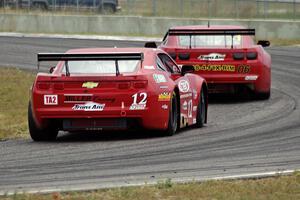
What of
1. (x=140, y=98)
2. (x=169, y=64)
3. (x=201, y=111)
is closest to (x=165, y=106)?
(x=140, y=98)

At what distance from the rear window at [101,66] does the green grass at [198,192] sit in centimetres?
460

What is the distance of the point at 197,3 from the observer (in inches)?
1815

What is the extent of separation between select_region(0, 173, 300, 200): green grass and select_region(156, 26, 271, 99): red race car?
10019mm

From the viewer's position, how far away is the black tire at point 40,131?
1299 centimetres

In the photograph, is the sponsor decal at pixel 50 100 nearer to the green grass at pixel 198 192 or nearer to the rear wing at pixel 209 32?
the green grass at pixel 198 192

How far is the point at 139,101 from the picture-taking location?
41.8 feet

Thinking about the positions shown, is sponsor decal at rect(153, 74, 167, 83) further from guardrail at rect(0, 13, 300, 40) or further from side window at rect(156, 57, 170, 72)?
guardrail at rect(0, 13, 300, 40)

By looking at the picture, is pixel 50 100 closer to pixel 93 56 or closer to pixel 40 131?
pixel 40 131

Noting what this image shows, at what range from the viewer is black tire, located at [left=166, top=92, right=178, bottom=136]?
517 inches

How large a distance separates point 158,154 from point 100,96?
6.14 ft

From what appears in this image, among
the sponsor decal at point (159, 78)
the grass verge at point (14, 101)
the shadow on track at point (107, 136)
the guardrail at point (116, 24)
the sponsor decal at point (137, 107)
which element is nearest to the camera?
the sponsor decal at point (137, 107)

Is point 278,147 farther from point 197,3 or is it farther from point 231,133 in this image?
point 197,3

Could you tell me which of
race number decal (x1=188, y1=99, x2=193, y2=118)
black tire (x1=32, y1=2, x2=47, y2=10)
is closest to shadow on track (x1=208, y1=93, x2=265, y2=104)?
race number decal (x1=188, y1=99, x2=193, y2=118)

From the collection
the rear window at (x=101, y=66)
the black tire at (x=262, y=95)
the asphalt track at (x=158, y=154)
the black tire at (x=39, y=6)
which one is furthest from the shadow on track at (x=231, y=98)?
the black tire at (x=39, y=6)
